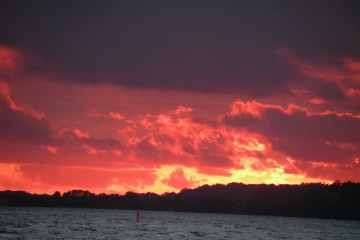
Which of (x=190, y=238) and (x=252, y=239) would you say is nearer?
(x=190, y=238)

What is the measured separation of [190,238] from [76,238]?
26.2 m

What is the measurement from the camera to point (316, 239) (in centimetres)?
13362

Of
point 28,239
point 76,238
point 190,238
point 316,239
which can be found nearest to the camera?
point 28,239

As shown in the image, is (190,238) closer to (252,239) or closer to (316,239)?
(252,239)

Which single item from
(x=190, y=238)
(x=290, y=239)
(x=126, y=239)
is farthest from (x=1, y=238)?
(x=290, y=239)

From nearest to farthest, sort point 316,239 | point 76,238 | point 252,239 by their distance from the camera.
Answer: point 76,238 → point 252,239 → point 316,239

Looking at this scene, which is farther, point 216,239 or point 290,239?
point 290,239

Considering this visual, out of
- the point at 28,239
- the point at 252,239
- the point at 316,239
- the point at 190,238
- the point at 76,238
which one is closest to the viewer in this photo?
the point at 28,239

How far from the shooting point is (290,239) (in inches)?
5054

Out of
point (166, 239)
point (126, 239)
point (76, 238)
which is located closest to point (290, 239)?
point (166, 239)

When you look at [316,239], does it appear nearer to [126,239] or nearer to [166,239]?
[166,239]

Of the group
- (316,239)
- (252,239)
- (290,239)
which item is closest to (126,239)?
(252,239)

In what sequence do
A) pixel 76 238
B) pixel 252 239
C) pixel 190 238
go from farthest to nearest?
1. pixel 252 239
2. pixel 190 238
3. pixel 76 238

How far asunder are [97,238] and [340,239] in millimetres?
73023
